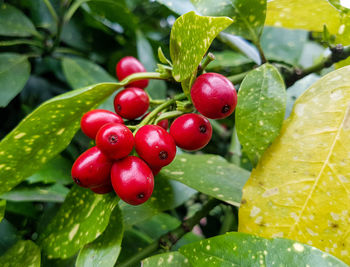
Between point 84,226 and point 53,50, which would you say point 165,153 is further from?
point 53,50

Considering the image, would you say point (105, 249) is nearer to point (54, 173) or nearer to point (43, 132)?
point (43, 132)

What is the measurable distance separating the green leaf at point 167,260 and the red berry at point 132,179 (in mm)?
104

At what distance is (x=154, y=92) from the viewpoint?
0.96m

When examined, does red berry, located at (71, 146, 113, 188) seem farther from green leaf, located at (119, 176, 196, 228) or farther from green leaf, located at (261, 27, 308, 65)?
green leaf, located at (261, 27, 308, 65)

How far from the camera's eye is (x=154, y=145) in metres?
0.48

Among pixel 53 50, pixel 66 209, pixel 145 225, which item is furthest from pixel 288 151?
pixel 53 50

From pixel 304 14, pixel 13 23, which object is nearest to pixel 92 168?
pixel 304 14

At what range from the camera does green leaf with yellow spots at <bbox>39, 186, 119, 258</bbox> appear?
54cm

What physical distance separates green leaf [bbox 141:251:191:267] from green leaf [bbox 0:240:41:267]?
215 millimetres

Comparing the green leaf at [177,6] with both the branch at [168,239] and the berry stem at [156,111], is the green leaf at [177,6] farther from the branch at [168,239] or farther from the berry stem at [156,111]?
the branch at [168,239]

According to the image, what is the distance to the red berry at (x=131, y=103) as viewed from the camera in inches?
22.5

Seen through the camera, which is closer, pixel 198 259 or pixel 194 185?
pixel 198 259

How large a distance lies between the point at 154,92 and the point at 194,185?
0.39 meters

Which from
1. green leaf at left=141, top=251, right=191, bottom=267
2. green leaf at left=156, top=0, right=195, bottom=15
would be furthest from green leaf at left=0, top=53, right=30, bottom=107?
green leaf at left=141, top=251, right=191, bottom=267
